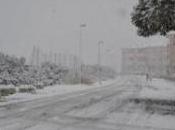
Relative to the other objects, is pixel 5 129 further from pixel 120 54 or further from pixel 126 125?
pixel 120 54

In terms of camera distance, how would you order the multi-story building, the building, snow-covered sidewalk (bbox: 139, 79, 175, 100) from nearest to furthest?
1. snow-covered sidewalk (bbox: 139, 79, 175, 100)
2. the multi-story building
3. the building

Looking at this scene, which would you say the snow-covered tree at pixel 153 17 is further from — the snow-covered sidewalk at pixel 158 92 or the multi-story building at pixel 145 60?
the multi-story building at pixel 145 60

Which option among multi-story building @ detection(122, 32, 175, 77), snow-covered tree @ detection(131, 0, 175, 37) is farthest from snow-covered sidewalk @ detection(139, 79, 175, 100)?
multi-story building @ detection(122, 32, 175, 77)

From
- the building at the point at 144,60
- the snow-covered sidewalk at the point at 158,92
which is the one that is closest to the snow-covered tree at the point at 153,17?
the snow-covered sidewalk at the point at 158,92

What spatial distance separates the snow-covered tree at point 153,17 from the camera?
56.6 ft

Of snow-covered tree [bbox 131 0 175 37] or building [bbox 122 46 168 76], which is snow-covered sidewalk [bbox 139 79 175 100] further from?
building [bbox 122 46 168 76]

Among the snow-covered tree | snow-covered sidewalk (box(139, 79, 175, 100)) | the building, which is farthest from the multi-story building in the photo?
the snow-covered tree

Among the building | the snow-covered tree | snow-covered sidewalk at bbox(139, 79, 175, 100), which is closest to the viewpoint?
the snow-covered tree

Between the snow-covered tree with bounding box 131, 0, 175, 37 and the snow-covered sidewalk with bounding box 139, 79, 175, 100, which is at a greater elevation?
the snow-covered tree with bounding box 131, 0, 175, 37

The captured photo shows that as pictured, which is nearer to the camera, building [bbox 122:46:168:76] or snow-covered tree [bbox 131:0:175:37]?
snow-covered tree [bbox 131:0:175:37]

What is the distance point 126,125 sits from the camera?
11367 millimetres

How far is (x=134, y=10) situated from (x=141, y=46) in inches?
5473

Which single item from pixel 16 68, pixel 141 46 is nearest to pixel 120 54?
pixel 141 46

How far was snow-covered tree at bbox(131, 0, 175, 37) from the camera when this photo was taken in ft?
56.6
